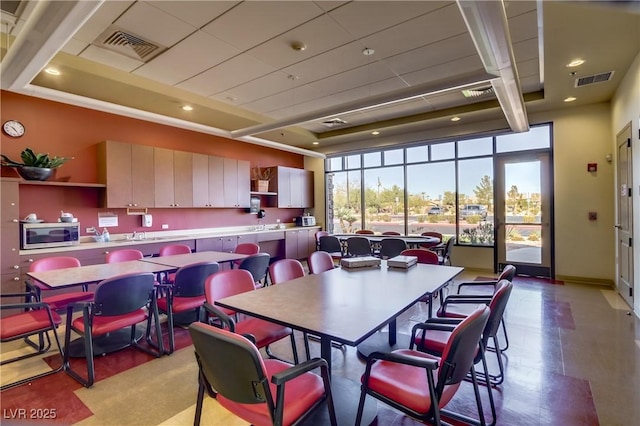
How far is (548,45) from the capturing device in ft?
11.2

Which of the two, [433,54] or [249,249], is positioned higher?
[433,54]

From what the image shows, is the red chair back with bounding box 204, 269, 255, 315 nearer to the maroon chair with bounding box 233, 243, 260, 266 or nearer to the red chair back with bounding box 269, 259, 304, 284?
the red chair back with bounding box 269, 259, 304, 284

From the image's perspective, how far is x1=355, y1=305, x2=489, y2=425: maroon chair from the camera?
146 centimetres

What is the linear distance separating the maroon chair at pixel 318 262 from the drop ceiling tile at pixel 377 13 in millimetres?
2433

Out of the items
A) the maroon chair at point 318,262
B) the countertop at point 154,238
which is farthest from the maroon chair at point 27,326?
the maroon chair at point 318,262

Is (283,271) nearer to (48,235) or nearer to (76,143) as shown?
(48,235)

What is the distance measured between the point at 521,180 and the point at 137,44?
6729 mm

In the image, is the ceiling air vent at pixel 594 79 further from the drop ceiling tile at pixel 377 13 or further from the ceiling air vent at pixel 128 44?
the ceiling air vent at pixel 128 44

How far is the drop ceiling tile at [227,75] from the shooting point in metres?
4.09

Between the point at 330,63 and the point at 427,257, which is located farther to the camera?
the point at 330,63

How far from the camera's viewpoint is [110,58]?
3.83 m

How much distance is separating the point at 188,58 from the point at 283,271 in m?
2.88

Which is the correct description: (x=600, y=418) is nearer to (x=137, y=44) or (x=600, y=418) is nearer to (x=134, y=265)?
(x=134, y=265)

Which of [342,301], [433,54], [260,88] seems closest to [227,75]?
[260,88]
